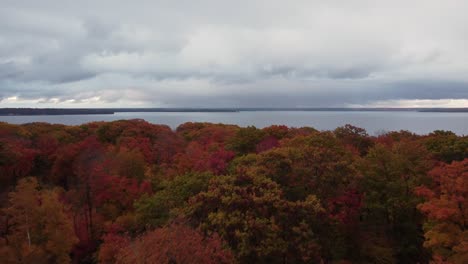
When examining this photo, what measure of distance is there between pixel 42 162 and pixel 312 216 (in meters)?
45.4

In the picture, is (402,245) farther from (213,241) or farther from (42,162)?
(42,162)

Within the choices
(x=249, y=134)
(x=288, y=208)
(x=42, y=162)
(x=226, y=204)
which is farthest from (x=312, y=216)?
(x=42, y=162)

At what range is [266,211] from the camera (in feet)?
65.1

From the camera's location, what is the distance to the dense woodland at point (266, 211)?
18.7 meters

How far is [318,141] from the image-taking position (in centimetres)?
3325

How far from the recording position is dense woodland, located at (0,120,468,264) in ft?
61.3

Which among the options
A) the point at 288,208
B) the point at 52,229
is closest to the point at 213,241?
the point at 288,208

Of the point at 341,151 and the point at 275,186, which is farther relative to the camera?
the point at 341,151

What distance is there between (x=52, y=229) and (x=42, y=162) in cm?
3245

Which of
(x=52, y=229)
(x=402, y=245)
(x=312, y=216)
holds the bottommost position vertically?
(x=402, y=245)

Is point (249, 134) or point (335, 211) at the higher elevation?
point (249, 134)

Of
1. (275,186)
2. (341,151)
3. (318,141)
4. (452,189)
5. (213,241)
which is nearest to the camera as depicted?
(213,241)

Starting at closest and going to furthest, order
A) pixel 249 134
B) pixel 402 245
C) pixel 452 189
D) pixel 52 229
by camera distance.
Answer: pixel 452 189 → pixel 52 229 → pixel 402 245 → pixel 249 134

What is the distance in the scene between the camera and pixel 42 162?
52.5 meters
